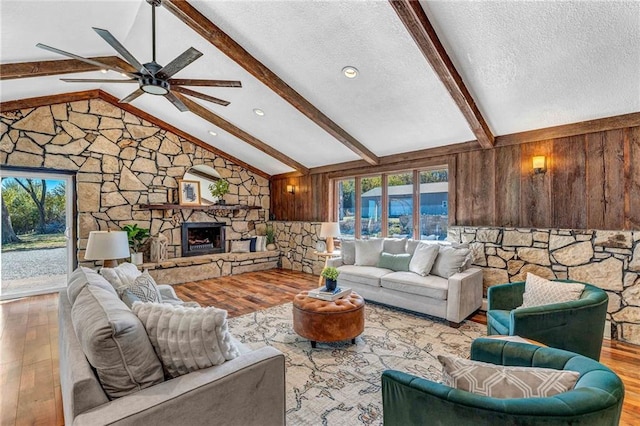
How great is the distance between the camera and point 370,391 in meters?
2.30

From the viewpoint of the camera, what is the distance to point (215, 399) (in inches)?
53.7

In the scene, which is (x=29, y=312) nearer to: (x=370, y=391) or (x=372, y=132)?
(x=370, y=391)

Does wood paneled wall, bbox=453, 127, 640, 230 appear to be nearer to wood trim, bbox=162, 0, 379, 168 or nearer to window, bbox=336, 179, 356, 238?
wood trim, bbox=162, 0, 379, 168

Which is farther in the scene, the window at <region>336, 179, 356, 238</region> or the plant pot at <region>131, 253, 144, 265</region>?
the window at <region>336, 179, 356, 238</region>

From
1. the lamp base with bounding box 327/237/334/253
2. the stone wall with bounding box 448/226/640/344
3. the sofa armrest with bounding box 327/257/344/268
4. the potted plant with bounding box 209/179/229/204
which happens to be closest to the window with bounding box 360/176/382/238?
the lamp base with bounding box 327/237/334/253

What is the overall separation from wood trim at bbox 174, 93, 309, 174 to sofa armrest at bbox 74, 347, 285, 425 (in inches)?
182

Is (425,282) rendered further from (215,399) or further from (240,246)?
(240,246)

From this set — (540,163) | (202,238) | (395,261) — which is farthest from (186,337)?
(202,238)

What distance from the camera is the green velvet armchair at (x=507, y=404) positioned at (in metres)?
0.86

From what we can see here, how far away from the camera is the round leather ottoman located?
9.34ft

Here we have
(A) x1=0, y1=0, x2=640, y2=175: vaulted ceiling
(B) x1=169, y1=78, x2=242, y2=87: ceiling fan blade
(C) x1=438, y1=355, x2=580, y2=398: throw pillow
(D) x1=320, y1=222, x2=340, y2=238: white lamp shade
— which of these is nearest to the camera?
(C) x1=438, y1=355, x2=580, y2=398: throw pillow

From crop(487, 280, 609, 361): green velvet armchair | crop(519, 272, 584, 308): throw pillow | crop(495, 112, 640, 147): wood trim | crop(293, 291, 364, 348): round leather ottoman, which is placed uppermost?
Answer: crop(495, 112, 640, 147): wood trim

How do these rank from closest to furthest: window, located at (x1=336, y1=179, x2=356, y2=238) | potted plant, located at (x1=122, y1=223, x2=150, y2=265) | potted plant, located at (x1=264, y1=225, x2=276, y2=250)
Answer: potted plant, located at (x1=122, y1=223, x2=150, y2=265)
window, located at (x1=336, y1=179, x2=356, y2=238)
potted plant, located at (x1=264, y1=225, x2=276, y2=250)

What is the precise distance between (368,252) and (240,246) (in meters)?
3.43
